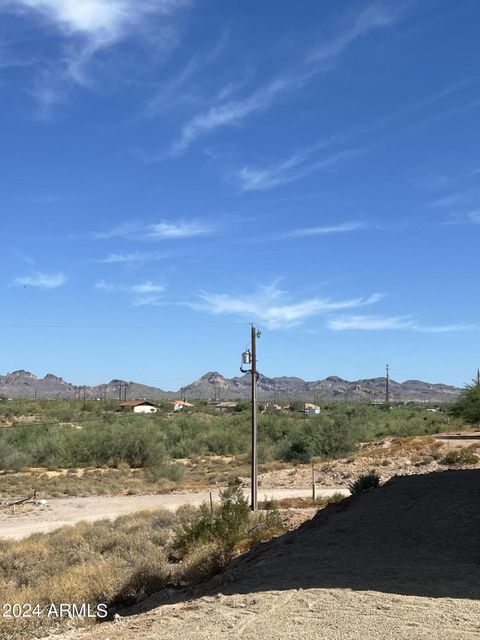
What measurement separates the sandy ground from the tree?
2129 centimetres

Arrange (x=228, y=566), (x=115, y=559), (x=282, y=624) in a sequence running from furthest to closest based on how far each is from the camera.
Result: (x=115, y=559)
(x=228, y=566)
(x=282, y=624)

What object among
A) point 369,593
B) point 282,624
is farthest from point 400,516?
point 282,624

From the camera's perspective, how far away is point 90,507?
34.8m

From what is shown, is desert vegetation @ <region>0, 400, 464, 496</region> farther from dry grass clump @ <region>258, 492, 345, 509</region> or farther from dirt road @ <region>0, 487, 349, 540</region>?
dry grass clump @ <region>258, 492, 345, 509</region>

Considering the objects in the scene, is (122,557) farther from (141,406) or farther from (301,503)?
(141,406)

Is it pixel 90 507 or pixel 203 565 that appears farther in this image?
pixel 90 507

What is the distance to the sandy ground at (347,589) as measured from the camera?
925cm

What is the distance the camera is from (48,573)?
18.1m

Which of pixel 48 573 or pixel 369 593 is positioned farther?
pixel 48 573

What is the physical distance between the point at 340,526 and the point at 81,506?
21.7 metres


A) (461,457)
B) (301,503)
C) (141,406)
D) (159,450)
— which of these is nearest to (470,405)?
(461,457)

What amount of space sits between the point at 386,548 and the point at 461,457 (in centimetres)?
2818

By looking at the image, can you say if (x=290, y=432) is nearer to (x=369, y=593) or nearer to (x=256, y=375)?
(x=256, y=375)

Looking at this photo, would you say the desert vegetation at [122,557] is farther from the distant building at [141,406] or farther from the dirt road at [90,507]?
the distant building at [141,406]
